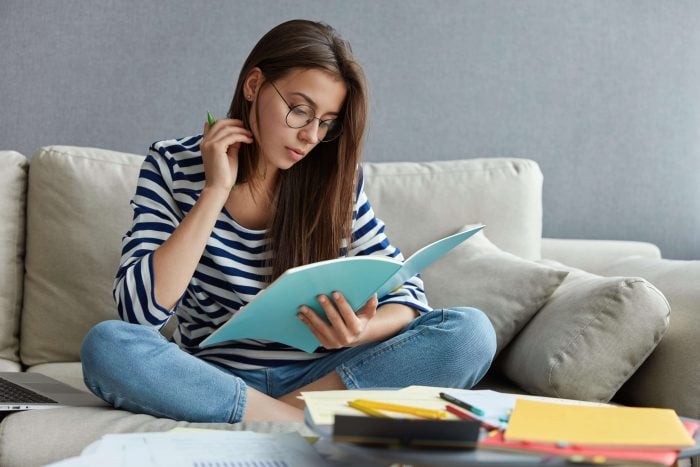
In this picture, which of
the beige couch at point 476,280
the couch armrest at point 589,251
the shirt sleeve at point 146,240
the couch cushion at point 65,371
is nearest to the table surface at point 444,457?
the beige couch at point 476,280

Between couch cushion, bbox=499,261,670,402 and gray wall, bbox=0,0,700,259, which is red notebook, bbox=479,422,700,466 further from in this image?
gray wall, bbox=0,0,700,259

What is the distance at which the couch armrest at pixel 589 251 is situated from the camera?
2285 mm

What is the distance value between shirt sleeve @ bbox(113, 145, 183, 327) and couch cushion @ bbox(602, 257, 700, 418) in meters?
0.89

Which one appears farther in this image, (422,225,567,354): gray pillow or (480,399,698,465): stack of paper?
(422,225,567,354): gray pillow

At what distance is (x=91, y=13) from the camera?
237cm

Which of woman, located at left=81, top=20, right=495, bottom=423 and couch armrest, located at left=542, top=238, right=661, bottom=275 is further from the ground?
woman, located at left=81, top=20, right=495, bottom=423

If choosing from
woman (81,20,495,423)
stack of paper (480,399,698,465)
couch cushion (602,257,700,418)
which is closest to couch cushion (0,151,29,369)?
woman (81,20,495,423)

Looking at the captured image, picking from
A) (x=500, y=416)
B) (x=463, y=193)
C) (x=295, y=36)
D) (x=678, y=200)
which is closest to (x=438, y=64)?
(x=463, y=193)

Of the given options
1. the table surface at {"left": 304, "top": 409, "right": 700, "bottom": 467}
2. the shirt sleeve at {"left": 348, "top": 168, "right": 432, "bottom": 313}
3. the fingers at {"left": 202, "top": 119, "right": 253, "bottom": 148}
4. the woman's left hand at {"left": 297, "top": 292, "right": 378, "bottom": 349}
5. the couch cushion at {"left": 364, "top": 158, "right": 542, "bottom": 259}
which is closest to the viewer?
the table surface at {"left": 304, "top": 409, "right": 700, "bottom": 467}

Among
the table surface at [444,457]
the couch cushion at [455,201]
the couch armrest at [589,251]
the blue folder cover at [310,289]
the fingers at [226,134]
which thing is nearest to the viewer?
the table surface at [444,457]

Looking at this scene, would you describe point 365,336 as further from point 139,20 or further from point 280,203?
point 139,20

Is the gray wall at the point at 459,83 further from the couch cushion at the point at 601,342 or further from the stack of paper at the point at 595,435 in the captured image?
the stack of paper at the point at 595,435

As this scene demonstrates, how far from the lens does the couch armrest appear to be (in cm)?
229

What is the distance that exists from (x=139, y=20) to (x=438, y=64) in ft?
2.87
